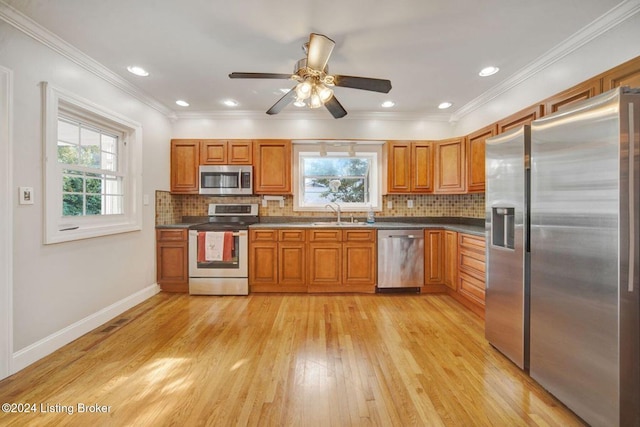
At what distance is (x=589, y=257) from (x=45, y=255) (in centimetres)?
360

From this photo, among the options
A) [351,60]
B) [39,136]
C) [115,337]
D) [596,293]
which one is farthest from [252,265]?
[596,293]

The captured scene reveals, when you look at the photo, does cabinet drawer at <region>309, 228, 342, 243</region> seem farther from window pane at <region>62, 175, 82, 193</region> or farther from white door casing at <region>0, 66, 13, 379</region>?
white door casing at <region>0, 66, 13, 379</region>

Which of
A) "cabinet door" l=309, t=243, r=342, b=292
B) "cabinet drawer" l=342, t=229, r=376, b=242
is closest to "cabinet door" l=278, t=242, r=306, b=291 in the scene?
"cabinet door" l=309, t=243, r=342, b=292

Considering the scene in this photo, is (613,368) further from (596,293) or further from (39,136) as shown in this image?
(39,136)

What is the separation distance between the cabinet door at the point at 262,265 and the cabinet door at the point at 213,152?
51.7 inches

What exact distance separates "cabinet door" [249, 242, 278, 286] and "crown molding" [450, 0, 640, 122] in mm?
3191

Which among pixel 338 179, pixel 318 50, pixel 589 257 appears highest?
pixel 318 50

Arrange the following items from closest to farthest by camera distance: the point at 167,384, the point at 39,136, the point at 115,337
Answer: the point at 167,384
the point at 39,136
the point at 115,337

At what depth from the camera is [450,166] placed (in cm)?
357

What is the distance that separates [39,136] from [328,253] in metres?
2.91

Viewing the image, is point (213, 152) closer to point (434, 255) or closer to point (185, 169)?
point (185, 169)

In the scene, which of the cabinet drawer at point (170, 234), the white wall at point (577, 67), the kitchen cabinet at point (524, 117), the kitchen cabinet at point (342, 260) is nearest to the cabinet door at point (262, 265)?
the kitchen cabinet at point (342, 260)

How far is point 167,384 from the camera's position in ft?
5.59

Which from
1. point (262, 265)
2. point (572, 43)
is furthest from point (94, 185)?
point (572, 43)
